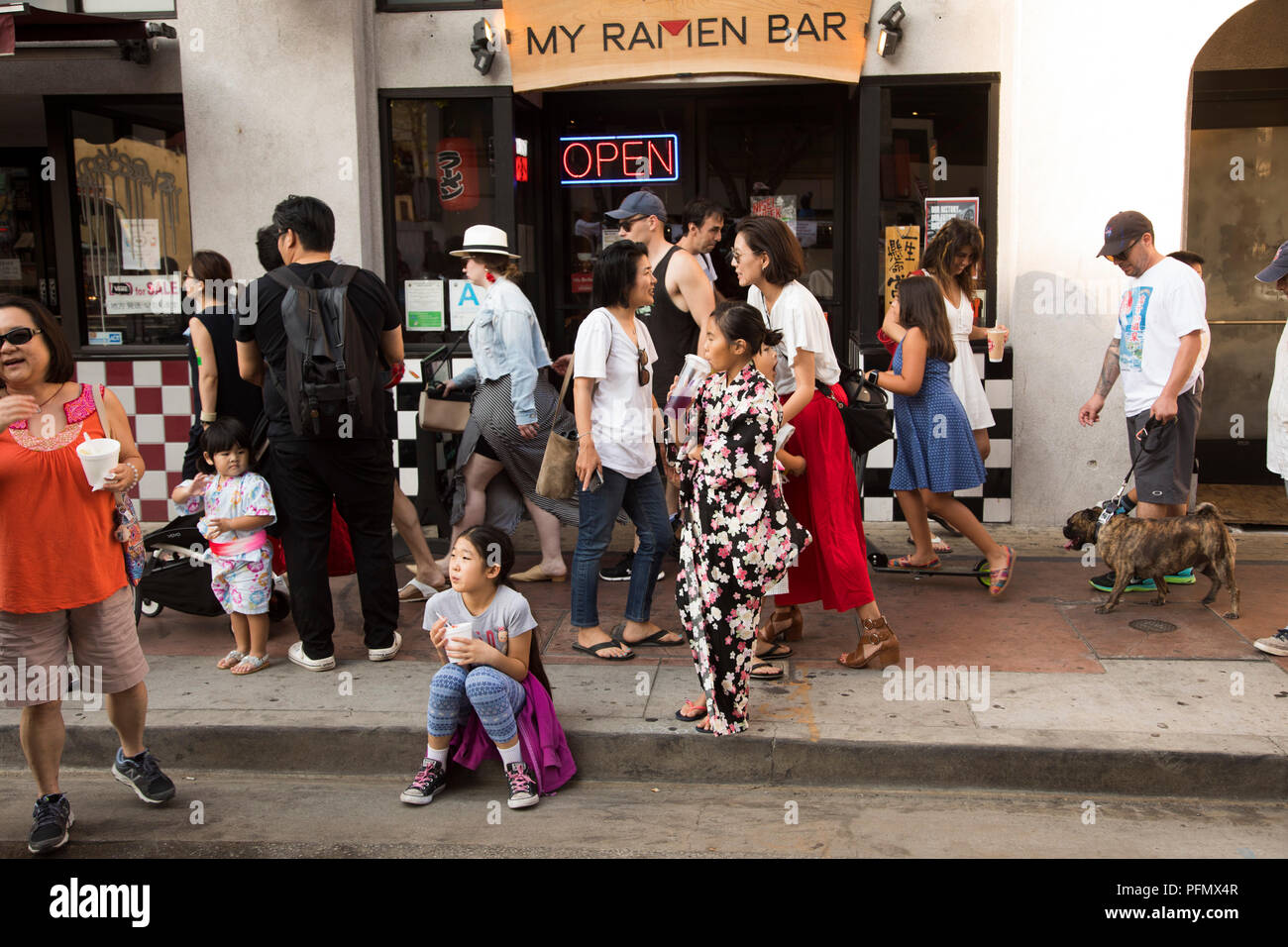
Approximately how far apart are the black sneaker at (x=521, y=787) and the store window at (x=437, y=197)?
4304mm

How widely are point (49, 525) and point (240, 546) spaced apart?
4.53 feet

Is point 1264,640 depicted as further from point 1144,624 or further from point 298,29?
point 298,29

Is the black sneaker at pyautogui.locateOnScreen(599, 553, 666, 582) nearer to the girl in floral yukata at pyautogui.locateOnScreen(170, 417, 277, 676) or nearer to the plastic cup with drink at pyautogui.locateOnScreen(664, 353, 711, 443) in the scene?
A: the plastic cup with drink at pyautogui.locateOnScreen(664, 353, 711, 443)

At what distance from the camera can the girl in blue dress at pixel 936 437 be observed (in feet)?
18.9

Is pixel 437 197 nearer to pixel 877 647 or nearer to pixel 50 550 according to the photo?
pixel 877 647

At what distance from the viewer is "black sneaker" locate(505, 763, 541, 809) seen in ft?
13.5

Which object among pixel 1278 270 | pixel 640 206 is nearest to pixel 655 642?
pixel 640 206

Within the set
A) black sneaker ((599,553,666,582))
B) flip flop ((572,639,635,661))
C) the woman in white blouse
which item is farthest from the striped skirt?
the woman in white blouse

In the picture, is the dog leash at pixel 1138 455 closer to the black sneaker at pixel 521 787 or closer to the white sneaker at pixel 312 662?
the black sneaker at pixel 521 787

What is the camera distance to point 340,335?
191 inches

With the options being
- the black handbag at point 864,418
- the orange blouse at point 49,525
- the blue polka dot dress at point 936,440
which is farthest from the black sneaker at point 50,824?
the blue polka dot dress at point 936,440

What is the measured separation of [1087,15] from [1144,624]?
378 cm

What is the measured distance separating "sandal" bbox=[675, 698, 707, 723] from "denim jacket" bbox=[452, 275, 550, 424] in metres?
2.05
